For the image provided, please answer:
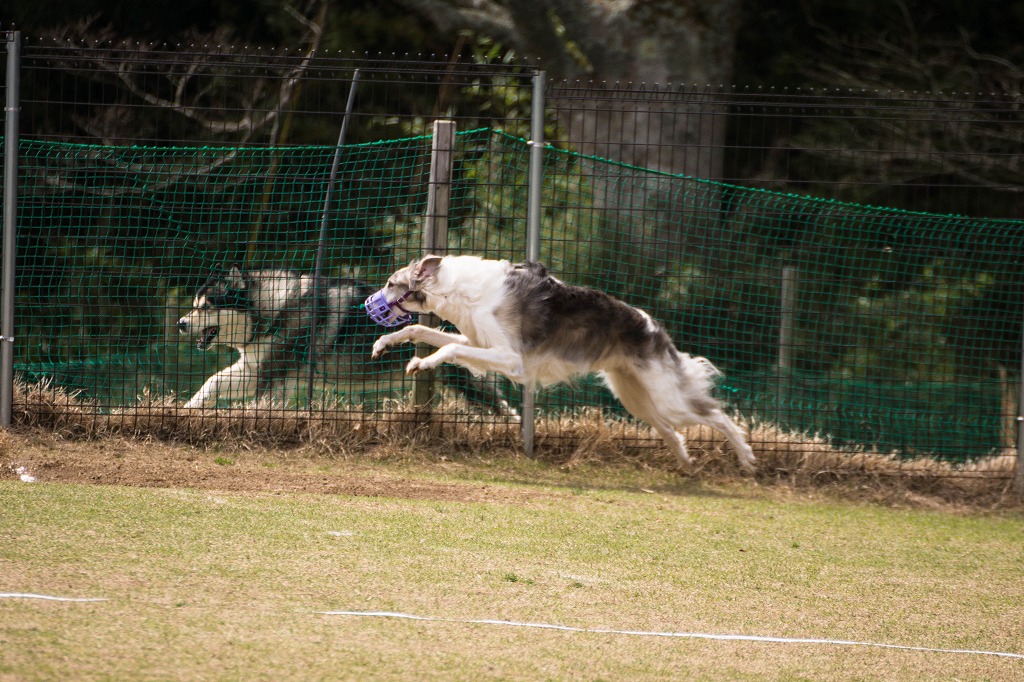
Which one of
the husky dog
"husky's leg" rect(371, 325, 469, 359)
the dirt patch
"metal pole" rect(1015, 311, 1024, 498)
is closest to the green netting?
"metal pole" rect(1015, 311, 1024, 498)

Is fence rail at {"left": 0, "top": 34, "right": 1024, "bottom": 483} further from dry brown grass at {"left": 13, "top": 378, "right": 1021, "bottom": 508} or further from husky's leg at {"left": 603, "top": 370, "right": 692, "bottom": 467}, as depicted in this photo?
husky's leg at {"left": 603, "top": 370, "right": 692, "bottom": 467}

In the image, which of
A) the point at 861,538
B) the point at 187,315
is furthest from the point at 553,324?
the point at 187,315

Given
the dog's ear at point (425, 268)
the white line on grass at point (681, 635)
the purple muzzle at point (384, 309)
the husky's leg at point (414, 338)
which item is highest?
the dog's ear at point (425, 268)

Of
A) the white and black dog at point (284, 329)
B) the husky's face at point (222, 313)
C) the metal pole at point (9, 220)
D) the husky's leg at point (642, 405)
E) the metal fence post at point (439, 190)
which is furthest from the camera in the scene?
the husky's face at point (222, 313)

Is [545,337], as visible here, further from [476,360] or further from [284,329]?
[284,329]

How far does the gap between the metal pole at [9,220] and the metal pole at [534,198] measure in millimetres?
3555

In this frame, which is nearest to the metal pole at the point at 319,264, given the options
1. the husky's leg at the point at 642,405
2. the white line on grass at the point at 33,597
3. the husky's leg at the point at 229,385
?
the husky's leg at the point at 229,385

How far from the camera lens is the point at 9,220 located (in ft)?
22.3

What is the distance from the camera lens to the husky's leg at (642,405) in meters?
6.91

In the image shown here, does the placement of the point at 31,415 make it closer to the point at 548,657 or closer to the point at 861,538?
the point at 548,657

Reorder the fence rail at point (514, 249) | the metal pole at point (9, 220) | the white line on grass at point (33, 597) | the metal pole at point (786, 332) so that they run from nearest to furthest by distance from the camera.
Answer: the white line on grass at point (33, 597) < the metal pole at point (9, 220) < the fence rail at point (514, 249) < the metal pole at point (786, 332)

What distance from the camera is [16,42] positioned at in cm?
674

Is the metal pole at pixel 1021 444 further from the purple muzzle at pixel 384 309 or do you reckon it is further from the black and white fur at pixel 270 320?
the black and white fur at pixel 270 320

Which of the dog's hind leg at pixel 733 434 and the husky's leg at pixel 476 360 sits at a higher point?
the husky's leg at pixel 476 360
